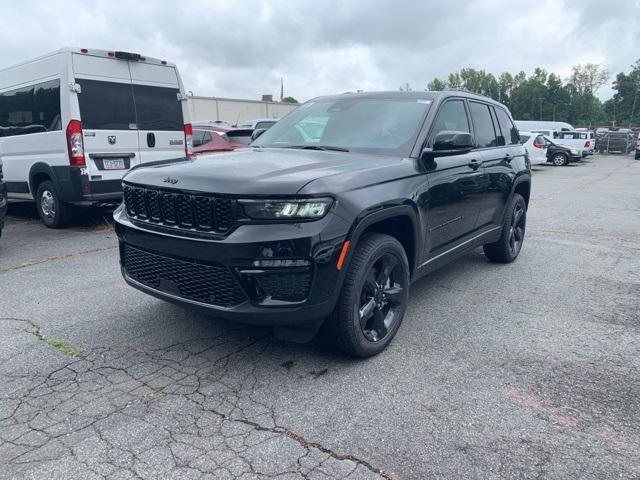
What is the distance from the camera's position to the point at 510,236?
609 centimetres

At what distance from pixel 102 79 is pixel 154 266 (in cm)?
511

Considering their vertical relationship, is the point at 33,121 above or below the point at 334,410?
above

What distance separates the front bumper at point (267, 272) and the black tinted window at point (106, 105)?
16.4 ft

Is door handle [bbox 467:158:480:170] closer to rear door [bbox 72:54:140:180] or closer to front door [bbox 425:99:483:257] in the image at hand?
front door [bbox 425:99:483:257]

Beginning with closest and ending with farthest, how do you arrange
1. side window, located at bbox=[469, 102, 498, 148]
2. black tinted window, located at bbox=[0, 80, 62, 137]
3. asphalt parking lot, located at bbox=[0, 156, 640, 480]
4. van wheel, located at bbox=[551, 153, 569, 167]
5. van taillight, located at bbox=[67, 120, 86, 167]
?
asphalt parking lot, located at bbox=[0, 156, 640, 480] < side window, located at bbox=[469, 102, 498, 148] < van taillight, located at bbox=[67, 120, 86, 167] < black tinted window, located at bbox=[0, 80, 62, 137] < van wheel, located at bbox=[551, 153, 569, 167]

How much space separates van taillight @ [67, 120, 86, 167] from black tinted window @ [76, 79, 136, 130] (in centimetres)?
13

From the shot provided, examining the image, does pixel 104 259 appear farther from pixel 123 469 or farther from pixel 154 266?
pixel 123 469

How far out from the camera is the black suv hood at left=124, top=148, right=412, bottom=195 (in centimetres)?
303

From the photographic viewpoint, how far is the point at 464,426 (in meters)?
2.81

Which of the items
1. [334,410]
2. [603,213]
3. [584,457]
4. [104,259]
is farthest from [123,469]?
[603,213]

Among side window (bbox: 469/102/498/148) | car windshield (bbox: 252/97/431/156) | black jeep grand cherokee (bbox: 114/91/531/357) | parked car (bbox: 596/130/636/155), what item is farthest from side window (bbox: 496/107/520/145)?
parked car (bbox: 596/130/636/155)

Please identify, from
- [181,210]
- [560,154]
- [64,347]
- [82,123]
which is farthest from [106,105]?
[560,154]

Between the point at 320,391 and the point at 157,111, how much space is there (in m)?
6.50

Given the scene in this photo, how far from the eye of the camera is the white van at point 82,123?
23.8 ft
